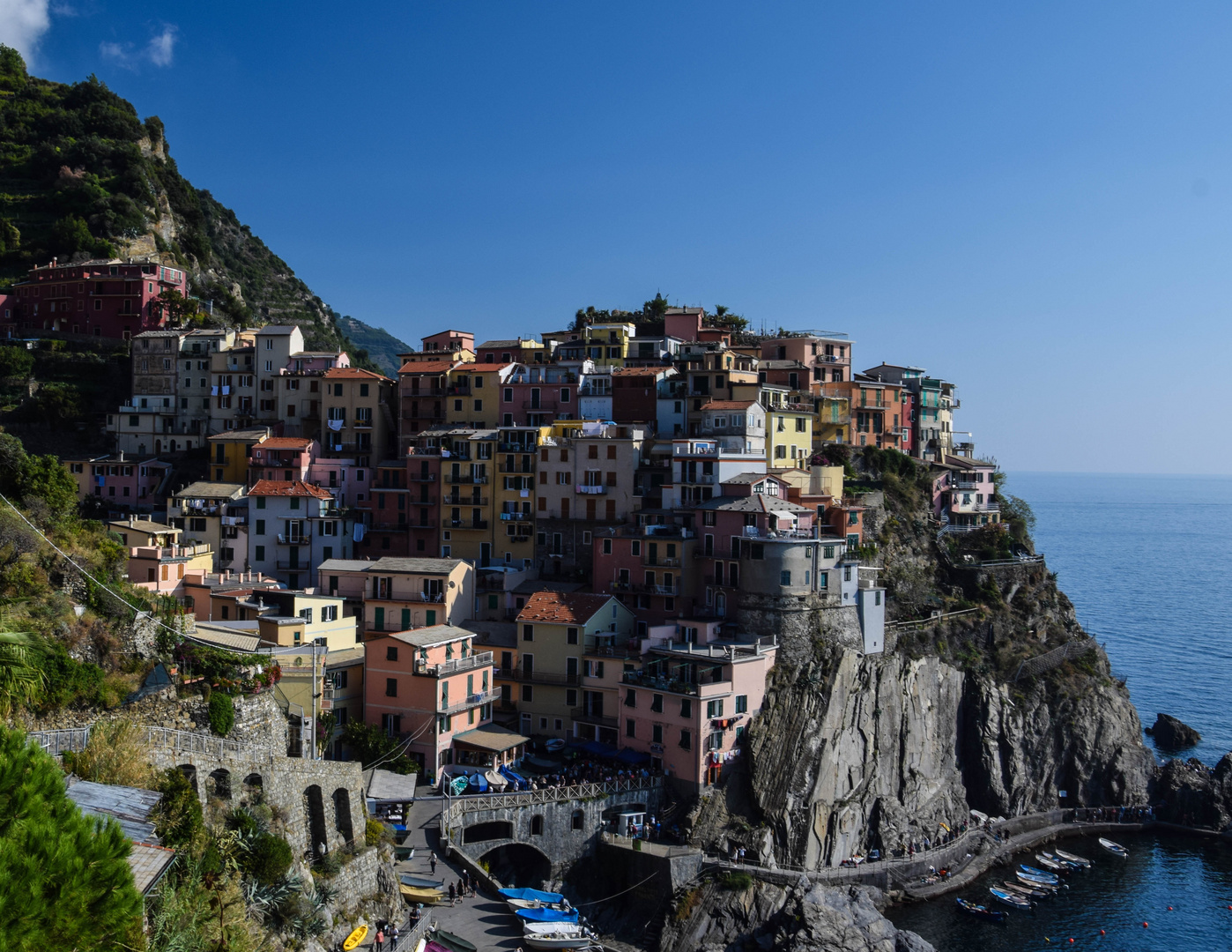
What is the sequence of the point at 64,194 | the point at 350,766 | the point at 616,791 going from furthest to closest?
1. the point at 64,194
2. the point at 616,791
3. the point at 350,766

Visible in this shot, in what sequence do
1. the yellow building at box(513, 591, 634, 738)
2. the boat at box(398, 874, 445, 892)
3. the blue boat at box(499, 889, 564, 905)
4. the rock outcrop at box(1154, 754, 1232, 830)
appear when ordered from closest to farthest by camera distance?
the boat at box(398, 874, 445, 892) < the blue boat at box(499, 889, 564, 905) < the yellow building at box(513, 591, 634, 738) < the rock outcrop at box(1154, 754, 1232, 830)

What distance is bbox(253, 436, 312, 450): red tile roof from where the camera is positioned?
66.6 meters

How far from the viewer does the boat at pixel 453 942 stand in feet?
111

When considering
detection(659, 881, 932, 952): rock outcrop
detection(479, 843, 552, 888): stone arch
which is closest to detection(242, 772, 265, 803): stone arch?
detection(479, 843, 552, 888): stone arch

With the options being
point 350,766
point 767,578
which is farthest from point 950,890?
point 350,766

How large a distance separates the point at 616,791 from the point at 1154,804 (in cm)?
3704

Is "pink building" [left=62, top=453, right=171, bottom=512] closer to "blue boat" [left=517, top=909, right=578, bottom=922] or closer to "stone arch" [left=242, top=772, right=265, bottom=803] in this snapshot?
"blue boat" [left=517, top=909, right=578, bottom=922]

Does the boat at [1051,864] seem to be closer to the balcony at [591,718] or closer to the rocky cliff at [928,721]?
the rocky cliff at [928,721]

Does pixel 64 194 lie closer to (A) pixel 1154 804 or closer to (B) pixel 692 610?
Result: (B) pixel 692 610

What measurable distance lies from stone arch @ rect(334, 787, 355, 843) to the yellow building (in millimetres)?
19770

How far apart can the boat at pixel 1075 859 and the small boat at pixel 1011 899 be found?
6.13 m

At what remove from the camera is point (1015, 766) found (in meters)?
61.0

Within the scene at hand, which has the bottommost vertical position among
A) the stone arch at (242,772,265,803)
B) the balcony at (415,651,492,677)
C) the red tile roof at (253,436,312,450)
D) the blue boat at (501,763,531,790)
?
the blue boat at (501,763,531,790)

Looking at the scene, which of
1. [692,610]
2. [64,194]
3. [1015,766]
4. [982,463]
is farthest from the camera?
[64,194]
